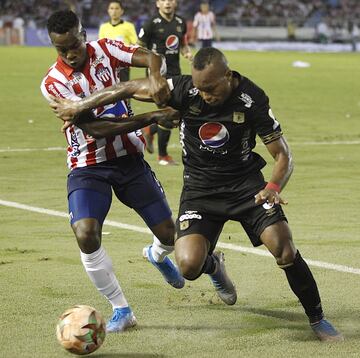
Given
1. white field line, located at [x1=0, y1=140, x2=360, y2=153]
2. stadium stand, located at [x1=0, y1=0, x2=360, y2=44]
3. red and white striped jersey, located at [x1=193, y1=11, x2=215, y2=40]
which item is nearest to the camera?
white field line, located at [x1=0, y1=140, x2=360, y2=153]

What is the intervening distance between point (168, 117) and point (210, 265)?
3.85ft

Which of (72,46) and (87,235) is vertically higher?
(72,46)

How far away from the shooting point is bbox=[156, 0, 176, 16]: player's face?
56.3 feet

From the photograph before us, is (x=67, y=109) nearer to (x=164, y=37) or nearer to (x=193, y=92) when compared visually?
(x=193, y=92)

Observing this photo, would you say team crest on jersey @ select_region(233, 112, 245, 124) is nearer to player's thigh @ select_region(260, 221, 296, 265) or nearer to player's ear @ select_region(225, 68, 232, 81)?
player's ear @ select_region(225, 68, 232, 81)

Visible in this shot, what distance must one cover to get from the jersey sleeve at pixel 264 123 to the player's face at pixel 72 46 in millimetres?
1448

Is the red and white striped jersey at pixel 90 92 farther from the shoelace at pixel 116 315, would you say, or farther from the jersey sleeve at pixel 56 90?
the shoelace at pixel 116 315

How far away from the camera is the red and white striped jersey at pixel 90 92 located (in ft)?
25.2

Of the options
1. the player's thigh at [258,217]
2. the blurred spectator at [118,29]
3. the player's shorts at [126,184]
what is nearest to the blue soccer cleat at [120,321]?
the player's shorts at [126,184]

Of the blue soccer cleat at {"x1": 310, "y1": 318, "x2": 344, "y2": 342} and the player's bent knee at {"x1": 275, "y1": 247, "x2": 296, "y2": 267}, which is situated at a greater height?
the player's bent knee at {"x1": 275, "y1": 247, "x2": 296, "y2": 267}

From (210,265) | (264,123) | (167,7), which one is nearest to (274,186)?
(264,123)

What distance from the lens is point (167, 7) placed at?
677 inches

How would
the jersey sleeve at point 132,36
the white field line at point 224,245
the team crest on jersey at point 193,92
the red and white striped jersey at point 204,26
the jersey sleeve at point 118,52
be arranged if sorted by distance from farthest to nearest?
the red and white striped jersey at point 204,26 → the jersey sleeve at point 132,36 → the white field line at point 224,245 → the jersey sleeve at point 118,52 → the team crest on jersey at point 193,92

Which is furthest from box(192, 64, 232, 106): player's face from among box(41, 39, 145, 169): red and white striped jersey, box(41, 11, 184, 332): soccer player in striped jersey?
box(41, 39, 145, 169): red and white striped jersey
